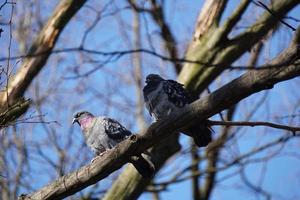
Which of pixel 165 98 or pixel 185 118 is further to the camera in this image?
pixel 165 98

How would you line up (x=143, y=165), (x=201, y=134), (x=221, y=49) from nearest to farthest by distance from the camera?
1. (x=143, y=165)
2. (x=201, y=134)
3. (x=221, y=49)

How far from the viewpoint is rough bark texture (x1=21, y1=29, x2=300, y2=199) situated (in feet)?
10.0

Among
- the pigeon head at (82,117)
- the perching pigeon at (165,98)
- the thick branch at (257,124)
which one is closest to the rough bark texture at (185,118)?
the thick branch at (257,124)

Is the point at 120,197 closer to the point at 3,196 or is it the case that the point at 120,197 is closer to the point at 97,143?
the point at 97,143

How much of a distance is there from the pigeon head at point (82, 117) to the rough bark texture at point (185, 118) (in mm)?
2155

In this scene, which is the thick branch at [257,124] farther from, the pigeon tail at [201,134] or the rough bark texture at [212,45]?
the rough bark texture at [212,45]

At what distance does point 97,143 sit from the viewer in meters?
5.64

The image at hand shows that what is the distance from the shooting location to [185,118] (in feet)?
11.4

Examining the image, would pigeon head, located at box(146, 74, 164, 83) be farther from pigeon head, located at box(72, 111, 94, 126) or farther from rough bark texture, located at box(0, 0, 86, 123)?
rough bark texture, located at box(0, 0, 86, 123)

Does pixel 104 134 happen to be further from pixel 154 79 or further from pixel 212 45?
pixel 212 45

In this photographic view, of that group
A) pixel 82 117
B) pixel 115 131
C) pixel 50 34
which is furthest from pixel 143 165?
pixel 50 34

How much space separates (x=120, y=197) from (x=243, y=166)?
313 centimetres

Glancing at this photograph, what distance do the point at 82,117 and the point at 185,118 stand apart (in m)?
3.06

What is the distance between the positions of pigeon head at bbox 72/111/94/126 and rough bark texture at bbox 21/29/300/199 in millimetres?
2155
